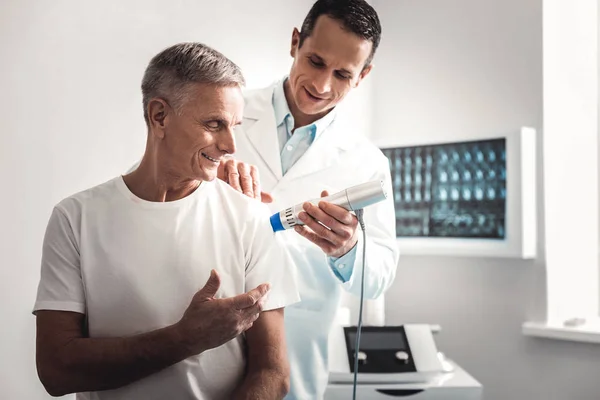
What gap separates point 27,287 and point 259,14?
129 centimetres

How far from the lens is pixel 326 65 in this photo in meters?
1.62

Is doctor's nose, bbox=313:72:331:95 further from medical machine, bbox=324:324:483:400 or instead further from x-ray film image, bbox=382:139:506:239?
x-ray film image, bbox=382:139:506:239

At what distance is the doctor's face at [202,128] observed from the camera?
126cm

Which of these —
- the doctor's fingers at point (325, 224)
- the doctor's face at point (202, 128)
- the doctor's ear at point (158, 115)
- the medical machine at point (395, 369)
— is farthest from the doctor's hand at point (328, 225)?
the medical machine at point (395, 369)

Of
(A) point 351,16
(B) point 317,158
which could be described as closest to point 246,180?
(B) point 317,158

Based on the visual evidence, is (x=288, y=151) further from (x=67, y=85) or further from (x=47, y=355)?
(x=47, y=355)

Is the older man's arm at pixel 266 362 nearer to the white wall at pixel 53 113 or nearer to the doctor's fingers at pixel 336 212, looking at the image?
the doctor's fingers at pixel 336 212

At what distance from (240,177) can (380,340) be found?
3.41ft

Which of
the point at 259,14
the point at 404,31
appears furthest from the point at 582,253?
the point at 259,14

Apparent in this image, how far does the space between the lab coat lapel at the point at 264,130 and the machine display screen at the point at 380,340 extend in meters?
0.78

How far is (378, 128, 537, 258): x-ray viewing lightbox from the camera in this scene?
249cm

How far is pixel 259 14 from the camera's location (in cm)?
238

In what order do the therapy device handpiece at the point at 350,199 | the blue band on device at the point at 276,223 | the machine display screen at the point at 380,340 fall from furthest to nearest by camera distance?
the machine display screen at the point at 380,340 → the blue band on device at the point at 276,223 → the therapy device handpiece at the point at 350,199

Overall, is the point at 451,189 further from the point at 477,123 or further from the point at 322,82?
the point at 322,82
